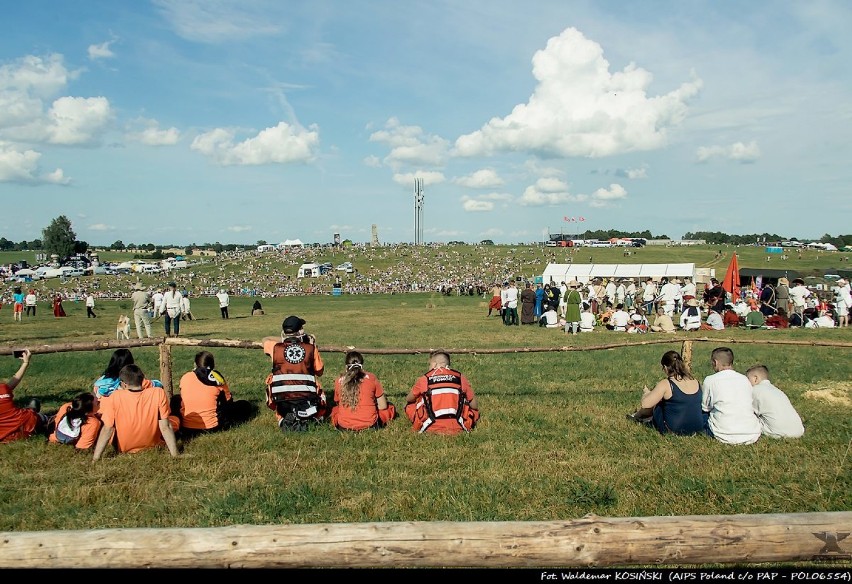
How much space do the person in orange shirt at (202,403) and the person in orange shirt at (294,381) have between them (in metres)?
0.69

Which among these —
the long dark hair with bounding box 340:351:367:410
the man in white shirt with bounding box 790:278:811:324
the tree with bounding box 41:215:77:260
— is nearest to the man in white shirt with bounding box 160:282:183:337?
the long dark hair with bounding box 340:351:367:410

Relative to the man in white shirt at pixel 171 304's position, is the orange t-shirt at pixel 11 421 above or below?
below

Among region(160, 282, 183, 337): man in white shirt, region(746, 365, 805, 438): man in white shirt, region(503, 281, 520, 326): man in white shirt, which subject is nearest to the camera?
region(746, 365, 805, 438): man in white shirt

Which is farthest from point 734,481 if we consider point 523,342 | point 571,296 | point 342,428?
point 571,296

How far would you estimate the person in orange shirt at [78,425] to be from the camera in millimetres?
7452

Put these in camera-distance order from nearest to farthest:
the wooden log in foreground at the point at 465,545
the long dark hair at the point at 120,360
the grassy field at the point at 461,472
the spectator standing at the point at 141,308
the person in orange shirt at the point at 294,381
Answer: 1. the wooden log in foreground at the point at 465,545
2. the grassy field at the point at 461,472
3. the person in orange shirt at the point at 294,381
4. the long dark hair at the point at 120,360
5. the spectator standing at the point at 141,308

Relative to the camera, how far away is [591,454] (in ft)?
23.7

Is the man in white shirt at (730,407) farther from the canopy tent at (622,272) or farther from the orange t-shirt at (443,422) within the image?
the canopy tent at (622,272)

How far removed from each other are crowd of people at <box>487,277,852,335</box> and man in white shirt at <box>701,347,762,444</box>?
13.6 metres

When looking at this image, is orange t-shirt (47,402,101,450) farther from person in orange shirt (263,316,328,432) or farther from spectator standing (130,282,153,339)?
spectator standing (130,282,153,339)

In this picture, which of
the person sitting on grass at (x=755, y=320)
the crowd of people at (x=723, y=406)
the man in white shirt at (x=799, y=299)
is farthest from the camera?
the man in white shirt at (x=799, y=299)

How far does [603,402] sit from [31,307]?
37749mm

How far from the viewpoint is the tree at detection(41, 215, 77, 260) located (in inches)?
4756

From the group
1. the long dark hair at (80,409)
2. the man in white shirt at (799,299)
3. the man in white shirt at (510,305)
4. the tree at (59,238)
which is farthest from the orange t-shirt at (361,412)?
the tree at (59,238)
